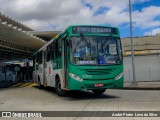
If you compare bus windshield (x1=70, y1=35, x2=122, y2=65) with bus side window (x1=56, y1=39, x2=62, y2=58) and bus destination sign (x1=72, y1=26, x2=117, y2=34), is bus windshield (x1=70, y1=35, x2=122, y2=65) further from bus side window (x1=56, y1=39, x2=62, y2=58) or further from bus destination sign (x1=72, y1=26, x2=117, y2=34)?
bus side window (x1=56, y1=39, x2=62, y2=58)

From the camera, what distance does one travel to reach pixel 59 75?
596 inches

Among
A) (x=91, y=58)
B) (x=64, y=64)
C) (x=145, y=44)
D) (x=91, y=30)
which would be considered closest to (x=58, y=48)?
(x=64, y=64)

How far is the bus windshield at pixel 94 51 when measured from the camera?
13336 millimetres

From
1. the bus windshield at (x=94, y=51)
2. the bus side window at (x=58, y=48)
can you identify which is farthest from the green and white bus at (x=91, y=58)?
the bus side window at (x=58, y=48)

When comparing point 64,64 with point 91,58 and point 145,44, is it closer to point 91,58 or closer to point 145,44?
point 91,58

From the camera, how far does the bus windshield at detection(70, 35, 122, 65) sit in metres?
13.3

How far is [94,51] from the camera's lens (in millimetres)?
13430

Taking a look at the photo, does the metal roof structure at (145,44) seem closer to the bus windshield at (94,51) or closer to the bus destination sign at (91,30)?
the bus destination sign at (91,30)

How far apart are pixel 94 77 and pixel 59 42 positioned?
9.40 feet

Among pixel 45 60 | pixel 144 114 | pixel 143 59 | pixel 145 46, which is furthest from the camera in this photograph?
pixel 145 46

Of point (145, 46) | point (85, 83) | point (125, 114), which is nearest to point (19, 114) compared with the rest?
point (125, 114)

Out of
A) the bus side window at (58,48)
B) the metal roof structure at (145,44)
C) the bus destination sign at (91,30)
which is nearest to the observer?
the bus destination sign at (91,30)

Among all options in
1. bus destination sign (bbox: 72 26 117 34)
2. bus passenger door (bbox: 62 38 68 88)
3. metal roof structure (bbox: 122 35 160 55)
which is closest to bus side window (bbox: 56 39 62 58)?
bus passenger door (bbox: 62 38 68 88)

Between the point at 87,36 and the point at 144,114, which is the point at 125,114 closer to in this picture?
the point at 144,114
